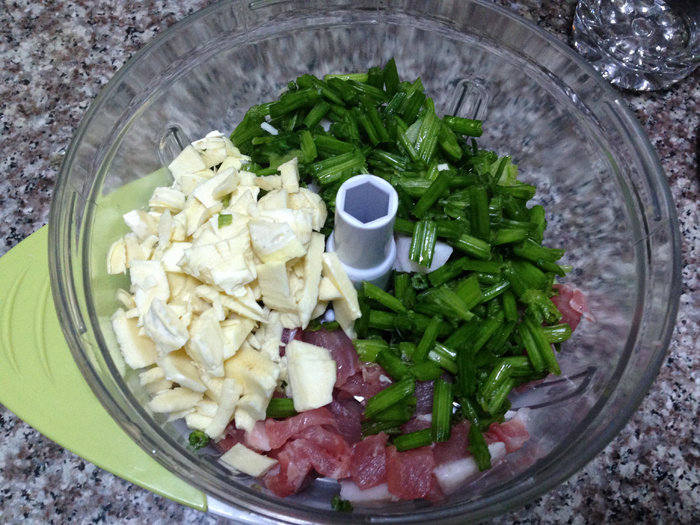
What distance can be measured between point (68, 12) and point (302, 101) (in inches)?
33.5

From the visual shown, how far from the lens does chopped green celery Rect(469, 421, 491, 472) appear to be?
91 centimetres

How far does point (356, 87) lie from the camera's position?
1.15 meters

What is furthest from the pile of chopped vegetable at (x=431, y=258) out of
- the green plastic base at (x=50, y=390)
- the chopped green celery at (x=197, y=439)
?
the green plastic base at (x=50, y=390)

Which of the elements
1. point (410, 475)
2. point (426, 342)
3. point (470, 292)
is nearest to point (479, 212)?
point (470, 292)

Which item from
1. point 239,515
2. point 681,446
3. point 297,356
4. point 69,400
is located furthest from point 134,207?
point 681,446

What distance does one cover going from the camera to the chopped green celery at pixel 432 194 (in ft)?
3.27

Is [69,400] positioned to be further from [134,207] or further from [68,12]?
[68,12]

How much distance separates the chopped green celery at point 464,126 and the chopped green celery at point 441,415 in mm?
552

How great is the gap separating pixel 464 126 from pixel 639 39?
68 centimetres

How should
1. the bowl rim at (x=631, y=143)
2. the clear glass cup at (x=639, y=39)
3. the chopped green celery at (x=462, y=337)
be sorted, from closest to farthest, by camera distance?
the bowl rim at (x=631, y=143)
the chopped green celery at (x=462, y=337)
the clear glass cup at (x=639, y=39)

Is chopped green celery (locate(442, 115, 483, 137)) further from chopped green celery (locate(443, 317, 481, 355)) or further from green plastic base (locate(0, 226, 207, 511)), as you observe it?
green plastic base (locate(0, 226, 207, 511))

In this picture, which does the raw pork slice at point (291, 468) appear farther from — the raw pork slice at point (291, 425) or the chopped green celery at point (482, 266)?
the chopped green celery at point (482, 266)

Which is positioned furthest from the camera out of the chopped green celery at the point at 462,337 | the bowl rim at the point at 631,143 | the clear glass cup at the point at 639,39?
the clear glass cup at the point at 639,39

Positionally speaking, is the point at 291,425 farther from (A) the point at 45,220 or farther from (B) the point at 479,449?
(A) the point at 45,220
